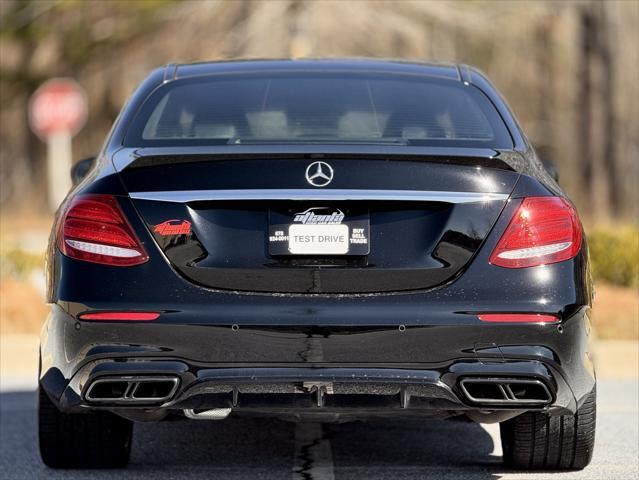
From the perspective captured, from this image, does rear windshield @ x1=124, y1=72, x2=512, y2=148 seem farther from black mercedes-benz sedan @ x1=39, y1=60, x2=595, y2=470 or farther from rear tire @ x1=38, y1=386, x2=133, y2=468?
rear tire @ x1=38, y1=386, x2=133, y2=468

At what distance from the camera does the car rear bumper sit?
4945 millimetres

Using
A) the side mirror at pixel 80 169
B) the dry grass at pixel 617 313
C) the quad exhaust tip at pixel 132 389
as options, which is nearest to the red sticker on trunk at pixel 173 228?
the quad exhaust tip at pixel 132 389

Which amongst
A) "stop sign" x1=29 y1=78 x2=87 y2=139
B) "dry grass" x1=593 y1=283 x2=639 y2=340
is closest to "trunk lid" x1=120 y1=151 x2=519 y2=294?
"dry grass" x1=593 y1=283 x2=639 y2=340

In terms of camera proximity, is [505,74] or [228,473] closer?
[228,473]

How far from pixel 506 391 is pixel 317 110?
1535 mm

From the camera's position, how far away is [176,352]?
4984 mm

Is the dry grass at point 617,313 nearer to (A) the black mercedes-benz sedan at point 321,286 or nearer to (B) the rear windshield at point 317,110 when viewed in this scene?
(B) the rear windshield at point 317,110

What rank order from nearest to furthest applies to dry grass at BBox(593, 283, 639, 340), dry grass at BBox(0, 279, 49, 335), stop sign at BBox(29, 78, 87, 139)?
dry grass at BBox(593, 283, 639, 340) < dry grass at BBox(0, 279, 49, 335) < stop sign at BBox(29, 78, 87, 139)

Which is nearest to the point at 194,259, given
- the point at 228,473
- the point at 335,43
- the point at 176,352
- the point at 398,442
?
the point at 176,352

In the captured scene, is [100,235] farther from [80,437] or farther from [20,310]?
[20,310]

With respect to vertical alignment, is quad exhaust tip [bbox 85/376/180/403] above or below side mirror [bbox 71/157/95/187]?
below

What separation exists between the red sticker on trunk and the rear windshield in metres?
0.57

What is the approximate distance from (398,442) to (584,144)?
19150mm

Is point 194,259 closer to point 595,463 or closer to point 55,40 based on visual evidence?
point 595,463
